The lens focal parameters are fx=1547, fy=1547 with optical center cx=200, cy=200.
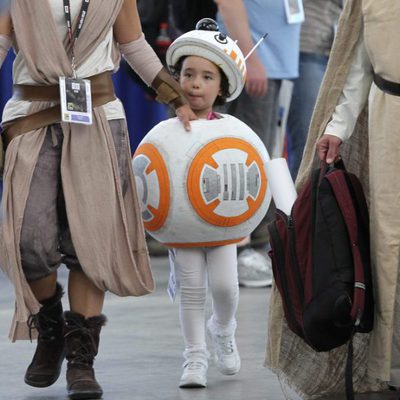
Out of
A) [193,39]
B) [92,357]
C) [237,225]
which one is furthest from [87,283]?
[193,39]

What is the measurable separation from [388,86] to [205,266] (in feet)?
4.56

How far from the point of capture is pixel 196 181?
6.36 m

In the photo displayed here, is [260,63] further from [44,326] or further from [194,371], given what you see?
[44,326]

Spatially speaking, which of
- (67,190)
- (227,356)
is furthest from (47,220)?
(227,356)

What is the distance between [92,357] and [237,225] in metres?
0.85

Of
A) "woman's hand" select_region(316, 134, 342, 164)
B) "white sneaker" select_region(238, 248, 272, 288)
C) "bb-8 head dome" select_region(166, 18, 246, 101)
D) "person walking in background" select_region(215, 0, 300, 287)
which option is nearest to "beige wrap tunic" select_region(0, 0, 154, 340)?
"bb-8 head dome" select_region(166, 18, 246, 101)

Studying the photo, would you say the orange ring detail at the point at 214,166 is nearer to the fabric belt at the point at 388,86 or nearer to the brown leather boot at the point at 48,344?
the brown leather boot at the point at 48,344

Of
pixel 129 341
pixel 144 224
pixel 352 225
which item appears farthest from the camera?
pixel 129 341

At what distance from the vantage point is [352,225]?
5.46m

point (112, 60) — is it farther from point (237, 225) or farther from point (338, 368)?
point (338, 368)

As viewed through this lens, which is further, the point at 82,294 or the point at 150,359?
the point at 150,359

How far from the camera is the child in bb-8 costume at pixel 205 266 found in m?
6.47

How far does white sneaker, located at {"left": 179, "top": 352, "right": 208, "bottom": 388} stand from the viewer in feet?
20.8

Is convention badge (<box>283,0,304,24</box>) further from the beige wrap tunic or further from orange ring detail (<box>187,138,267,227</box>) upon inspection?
the beige wrap tunic
